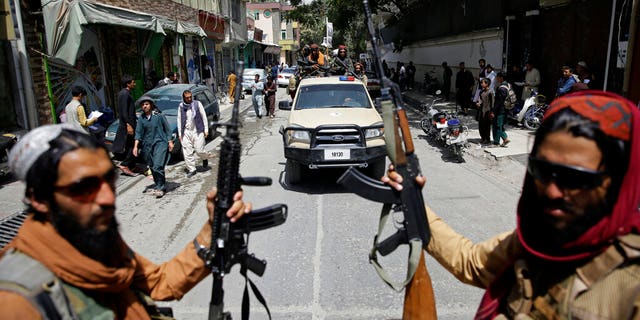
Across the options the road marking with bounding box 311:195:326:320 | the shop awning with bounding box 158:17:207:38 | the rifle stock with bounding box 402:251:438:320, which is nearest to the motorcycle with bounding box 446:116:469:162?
the road marking with bounding box 311:195:326:320

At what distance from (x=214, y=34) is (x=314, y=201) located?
73.9 feet

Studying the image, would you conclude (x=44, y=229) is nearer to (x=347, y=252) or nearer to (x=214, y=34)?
(x=347, y=252)

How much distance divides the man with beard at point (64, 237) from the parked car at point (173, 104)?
7899mm

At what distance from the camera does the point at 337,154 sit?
279 inches

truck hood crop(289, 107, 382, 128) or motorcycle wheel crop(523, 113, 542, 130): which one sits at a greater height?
truck hood crop(289, 107, 382, 128)

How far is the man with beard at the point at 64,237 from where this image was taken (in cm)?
144

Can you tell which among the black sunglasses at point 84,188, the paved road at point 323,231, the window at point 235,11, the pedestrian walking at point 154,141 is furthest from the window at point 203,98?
the window at point 235,11

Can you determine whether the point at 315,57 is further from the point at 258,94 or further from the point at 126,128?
the point at 126,128

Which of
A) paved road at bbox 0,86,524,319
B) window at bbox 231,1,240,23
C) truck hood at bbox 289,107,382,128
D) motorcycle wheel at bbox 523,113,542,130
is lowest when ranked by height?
paved road at bbox 0,86,524,319

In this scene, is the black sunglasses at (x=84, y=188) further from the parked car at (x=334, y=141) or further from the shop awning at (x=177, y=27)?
the shop awning at (x=177, y=27)

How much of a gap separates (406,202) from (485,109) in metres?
8.75

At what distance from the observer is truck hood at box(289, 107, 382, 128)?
24.0 ft

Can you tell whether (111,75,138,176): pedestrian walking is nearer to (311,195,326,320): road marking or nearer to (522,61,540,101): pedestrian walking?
(311,195,326,320): road marking

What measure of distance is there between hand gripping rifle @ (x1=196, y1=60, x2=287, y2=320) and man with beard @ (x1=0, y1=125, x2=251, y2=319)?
416 millimetres
